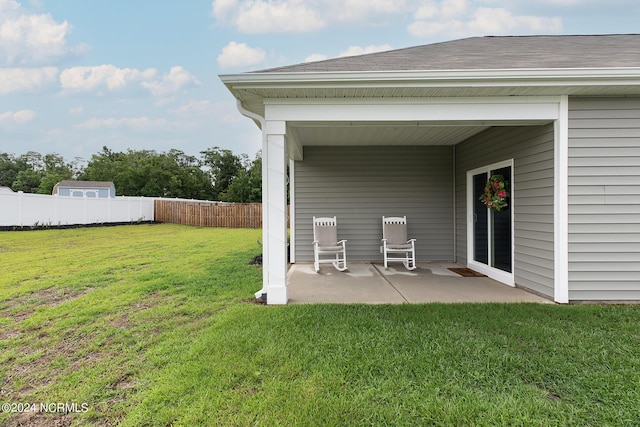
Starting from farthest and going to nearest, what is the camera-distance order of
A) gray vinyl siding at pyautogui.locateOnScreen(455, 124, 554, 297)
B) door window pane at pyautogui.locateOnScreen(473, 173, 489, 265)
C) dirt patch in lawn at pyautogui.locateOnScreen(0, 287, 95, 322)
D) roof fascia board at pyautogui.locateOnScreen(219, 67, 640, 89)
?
door window pane at pyautogui.locateOnScreen(473, 173, 489, 265) < gray vinyl siding at pyautogui.locateOnScreen(455, 124, 554, 297) < dirt patch in lawn at pyautogui.locateOnScreen(0, 287, 95, 322) < roof fascia board at pyautogui.locateOnScreen(219, 67, 640, 89)

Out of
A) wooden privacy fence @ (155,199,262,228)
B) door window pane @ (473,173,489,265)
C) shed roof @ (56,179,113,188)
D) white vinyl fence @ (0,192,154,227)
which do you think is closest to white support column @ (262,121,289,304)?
door window pane @ (473,173,489,265)

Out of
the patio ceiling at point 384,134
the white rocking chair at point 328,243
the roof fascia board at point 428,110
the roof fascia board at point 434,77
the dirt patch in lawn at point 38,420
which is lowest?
the dirt patch in lawn at point 38,420

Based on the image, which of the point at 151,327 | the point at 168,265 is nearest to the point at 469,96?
the point at 151,327

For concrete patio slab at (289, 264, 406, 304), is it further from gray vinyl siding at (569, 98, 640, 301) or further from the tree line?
the tree line

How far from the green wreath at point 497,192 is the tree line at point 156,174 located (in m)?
20.0

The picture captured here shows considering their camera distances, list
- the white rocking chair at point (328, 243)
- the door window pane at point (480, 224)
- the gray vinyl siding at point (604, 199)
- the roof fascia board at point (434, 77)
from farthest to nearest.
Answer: the white rocking chair at point (328, 243)
the door window pane at point (480, 224)
the gray vinyl siding at point (604, 199)
the roof fascia board at point (434, 77)

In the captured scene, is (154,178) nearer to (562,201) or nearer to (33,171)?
(33,171)

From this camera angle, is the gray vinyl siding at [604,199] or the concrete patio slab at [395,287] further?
the concrete patio slab at [395,287]

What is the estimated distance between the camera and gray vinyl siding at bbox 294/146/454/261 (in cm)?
660

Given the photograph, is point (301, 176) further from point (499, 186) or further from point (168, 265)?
point (499, 186)

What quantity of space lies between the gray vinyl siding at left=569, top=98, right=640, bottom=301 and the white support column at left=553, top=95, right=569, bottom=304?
0.19ft

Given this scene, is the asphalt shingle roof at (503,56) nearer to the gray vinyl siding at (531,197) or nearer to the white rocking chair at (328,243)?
the gray vinyl siding at (531,197)

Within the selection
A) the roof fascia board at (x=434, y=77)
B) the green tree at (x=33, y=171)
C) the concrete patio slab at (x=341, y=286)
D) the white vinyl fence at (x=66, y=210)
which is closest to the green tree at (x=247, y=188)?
the white vinyl fence at (x=66, y=210)

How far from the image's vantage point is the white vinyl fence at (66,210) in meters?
11.7
